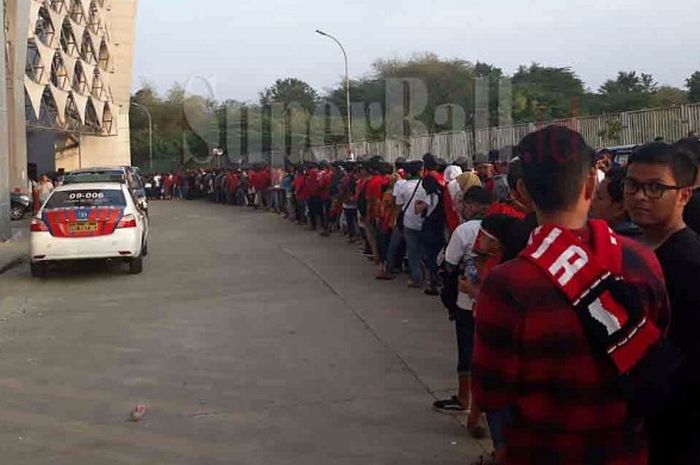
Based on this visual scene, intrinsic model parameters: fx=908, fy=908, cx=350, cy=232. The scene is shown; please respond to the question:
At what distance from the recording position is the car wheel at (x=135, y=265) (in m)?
14.3

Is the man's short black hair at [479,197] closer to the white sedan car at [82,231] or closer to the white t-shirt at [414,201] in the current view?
the white t-shirt at [414,201]

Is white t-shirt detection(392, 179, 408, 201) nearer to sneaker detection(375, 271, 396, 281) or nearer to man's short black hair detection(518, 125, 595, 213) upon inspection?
sneaker detection(375, 271, 396, 281)

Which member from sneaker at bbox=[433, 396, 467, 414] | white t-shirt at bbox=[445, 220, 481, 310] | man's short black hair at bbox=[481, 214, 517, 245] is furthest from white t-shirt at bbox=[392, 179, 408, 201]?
man's short black hair at bbox=[481, 214, 517, 245]

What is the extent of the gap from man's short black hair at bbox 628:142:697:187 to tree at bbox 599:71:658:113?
117ft

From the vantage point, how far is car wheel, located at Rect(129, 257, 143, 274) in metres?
14.3

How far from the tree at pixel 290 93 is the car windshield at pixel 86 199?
59558mm

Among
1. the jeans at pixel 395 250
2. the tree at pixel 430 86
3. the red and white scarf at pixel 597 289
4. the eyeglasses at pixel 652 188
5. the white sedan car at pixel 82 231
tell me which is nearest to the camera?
the red and white scarf at pixel 597 289

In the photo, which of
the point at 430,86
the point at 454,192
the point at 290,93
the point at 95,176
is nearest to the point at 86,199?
the point at 454,192

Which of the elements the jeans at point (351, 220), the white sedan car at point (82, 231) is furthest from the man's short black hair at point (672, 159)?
the jeans at point (351, 220)

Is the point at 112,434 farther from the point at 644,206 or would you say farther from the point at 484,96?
the point at 484,96

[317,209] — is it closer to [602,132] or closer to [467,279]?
[602,132]

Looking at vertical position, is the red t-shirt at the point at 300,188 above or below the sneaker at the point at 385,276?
above

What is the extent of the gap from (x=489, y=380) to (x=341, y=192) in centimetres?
1597

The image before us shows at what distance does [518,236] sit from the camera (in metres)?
3.70
